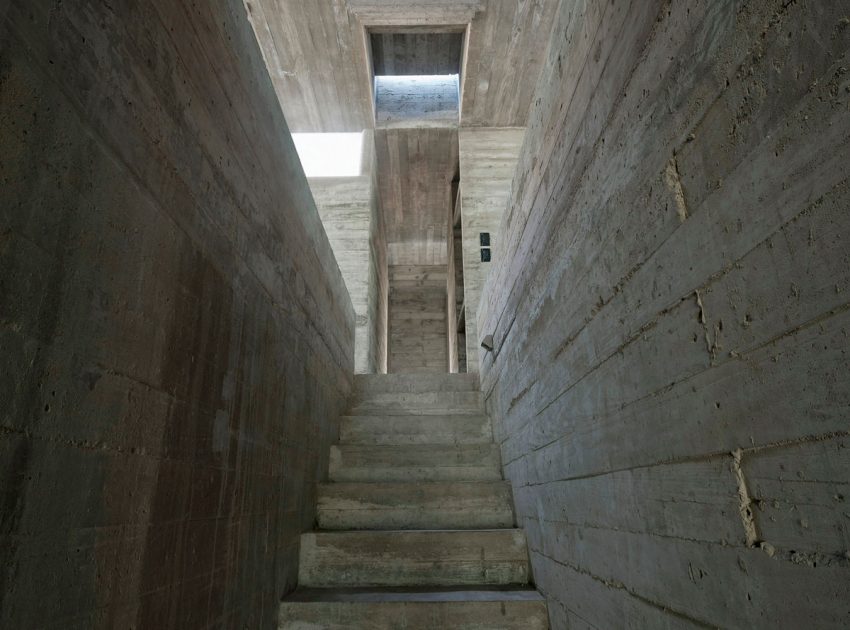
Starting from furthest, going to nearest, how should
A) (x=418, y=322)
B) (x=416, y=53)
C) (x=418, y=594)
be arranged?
(x=418, y=322) → (x=416, y=53) → (x=418, y=594)

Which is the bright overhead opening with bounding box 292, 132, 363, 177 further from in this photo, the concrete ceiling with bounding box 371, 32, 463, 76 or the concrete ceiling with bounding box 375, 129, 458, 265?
the concrete ceiling with bounding box 371, 32, 463, 76

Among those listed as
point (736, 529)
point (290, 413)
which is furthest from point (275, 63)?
point (736, 529)

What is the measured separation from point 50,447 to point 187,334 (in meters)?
0.52

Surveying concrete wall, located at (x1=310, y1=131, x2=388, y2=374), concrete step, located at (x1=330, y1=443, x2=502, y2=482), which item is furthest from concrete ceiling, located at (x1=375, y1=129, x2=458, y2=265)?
concrete step, located at (x1=330, y1=443, x2=502, y2=482)

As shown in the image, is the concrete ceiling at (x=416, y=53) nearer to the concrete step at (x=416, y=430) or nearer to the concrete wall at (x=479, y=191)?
the concrete wall at (x=479, y=191)

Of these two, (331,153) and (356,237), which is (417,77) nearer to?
(331,153)

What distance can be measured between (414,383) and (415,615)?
2684 millimetres

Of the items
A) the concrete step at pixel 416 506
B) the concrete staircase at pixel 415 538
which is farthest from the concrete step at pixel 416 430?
the concrete step at pixel 416 506

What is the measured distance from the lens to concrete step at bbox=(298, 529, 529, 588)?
2.57 metres

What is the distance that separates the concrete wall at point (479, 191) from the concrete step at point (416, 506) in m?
3.32

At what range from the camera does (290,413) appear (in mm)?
2424

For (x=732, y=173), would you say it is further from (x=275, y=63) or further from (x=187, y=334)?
(x=275, y=63)

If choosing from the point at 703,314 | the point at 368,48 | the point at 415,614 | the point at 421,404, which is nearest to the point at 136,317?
the point at 703,314

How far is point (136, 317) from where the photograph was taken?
1129mm
